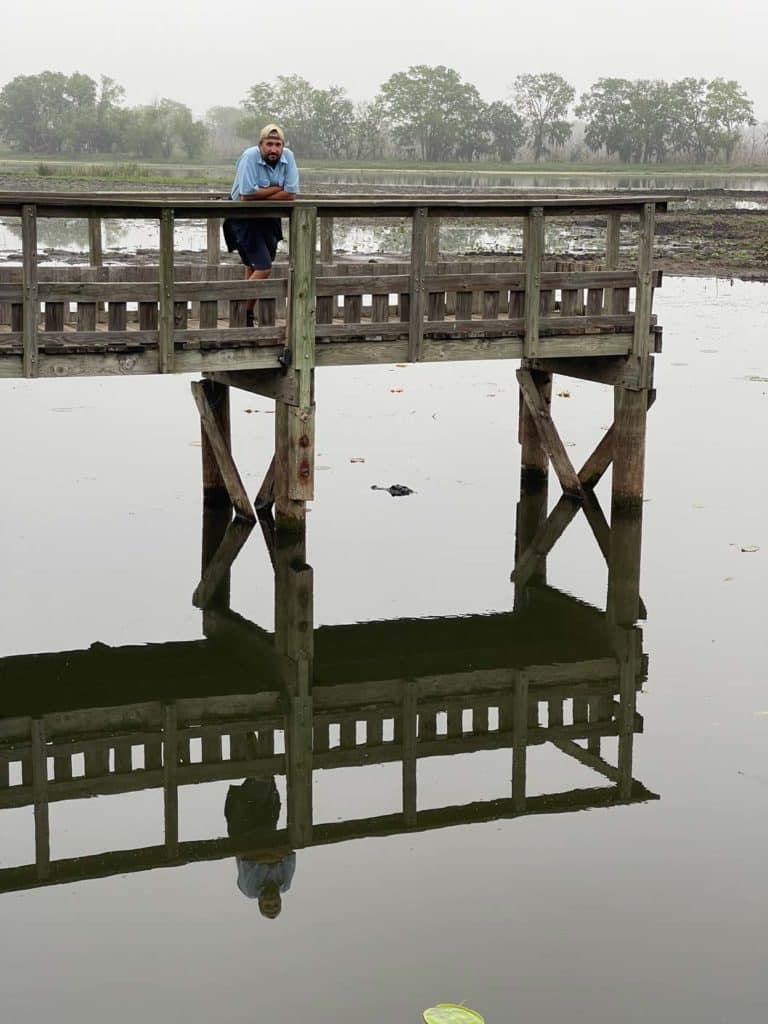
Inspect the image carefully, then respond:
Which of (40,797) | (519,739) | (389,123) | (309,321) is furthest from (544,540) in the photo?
(389,123)

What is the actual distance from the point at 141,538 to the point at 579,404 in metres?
8.56

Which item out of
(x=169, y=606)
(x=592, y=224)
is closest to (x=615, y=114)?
(x=592, y=224)

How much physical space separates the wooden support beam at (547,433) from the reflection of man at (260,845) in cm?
711

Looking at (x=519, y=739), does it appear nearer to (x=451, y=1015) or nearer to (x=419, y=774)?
(x=419, y=774)

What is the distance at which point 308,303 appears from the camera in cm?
1399

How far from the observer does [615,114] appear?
157 m

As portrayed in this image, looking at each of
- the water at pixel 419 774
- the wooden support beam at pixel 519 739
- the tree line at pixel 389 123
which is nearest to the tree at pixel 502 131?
the tree line at pixel 389 123

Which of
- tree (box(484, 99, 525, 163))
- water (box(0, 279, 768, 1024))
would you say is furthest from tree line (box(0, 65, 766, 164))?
water (box(0, 279, 768, 1024))

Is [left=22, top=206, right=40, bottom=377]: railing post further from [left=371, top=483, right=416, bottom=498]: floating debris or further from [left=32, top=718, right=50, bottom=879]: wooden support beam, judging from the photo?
[left=371, top=483, right=416, bottom=498]: floating debris

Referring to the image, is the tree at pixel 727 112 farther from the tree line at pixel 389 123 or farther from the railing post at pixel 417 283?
the railing post at pixel 417 283

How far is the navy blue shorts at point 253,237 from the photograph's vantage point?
47.9ft

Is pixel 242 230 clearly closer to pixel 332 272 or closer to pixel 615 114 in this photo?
pixel 332 272

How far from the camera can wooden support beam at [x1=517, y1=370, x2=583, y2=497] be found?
16.2m

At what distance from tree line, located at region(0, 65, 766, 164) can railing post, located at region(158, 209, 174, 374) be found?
123m
